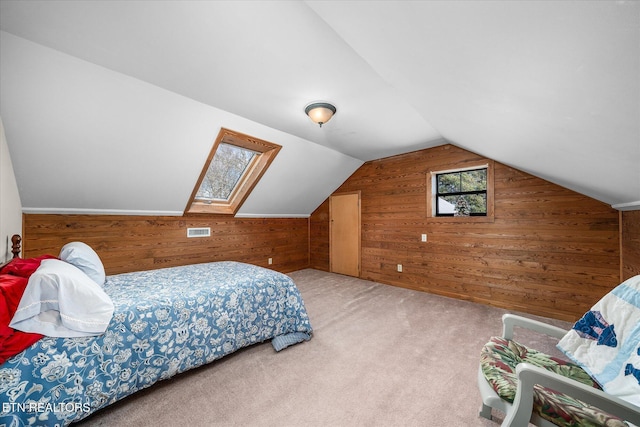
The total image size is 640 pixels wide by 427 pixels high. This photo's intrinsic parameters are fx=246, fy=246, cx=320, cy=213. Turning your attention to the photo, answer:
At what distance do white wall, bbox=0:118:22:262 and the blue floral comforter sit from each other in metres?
0.79

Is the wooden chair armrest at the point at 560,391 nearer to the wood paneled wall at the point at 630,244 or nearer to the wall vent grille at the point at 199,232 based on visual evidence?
the wood paneled wall at the point at 630,244

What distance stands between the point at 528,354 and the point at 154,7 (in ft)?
9.49

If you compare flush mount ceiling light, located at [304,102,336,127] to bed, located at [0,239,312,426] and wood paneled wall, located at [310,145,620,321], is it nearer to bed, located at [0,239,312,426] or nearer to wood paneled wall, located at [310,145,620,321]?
bed, located at [0,239,312,426]

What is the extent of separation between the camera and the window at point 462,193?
11.5 feet

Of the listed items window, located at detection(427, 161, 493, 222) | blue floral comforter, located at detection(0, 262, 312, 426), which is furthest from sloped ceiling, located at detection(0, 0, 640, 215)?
blue floral comforter, located at detection(0, 262, 312, 426)

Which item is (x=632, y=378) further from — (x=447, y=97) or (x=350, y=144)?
(x=350, y=144)

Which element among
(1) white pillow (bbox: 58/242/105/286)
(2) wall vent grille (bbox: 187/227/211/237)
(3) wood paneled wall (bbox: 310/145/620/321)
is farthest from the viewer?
(2) wall vent grille (bbox: 187/227/211/237)

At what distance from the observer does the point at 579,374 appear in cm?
128

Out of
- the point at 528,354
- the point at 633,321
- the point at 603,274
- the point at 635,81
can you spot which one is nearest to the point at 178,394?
the point at 528,354

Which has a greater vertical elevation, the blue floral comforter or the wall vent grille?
the wall vent grille

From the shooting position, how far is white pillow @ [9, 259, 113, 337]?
4.41ft

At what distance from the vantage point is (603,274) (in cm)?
264

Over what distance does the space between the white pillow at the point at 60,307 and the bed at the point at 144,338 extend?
12 mm

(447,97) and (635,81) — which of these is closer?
(635,81)
